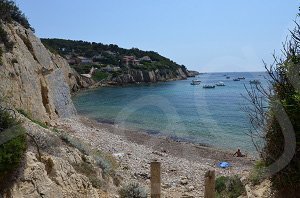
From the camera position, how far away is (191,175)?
17.7 meters

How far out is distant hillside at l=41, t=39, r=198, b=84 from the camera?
110m

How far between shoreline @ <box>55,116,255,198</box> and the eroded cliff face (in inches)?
105

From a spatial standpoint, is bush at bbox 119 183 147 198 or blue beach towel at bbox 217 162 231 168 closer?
bush at bbox 119 183 147 198

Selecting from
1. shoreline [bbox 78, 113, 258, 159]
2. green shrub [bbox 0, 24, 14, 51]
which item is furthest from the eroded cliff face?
shoreline [bbox 78, 113, 258, 159]

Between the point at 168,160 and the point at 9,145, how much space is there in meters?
14.6

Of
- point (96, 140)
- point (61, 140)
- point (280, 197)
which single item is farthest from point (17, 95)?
point (280, 197)

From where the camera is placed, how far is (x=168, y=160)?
68.5 feet

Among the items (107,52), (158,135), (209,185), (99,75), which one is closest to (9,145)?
(209,185)

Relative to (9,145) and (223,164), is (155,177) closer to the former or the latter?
(9,145)

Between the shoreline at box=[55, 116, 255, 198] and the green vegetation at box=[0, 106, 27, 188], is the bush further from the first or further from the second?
the green vegetation at box=[0, 106, 27, 188]

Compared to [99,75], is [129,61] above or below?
above

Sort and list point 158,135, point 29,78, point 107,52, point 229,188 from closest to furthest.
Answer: point 229,188
point 29,78
point 158,135
point 107,52

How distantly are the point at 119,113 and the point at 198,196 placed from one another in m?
31.0

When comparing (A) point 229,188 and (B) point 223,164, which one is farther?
(B) point 223,164
